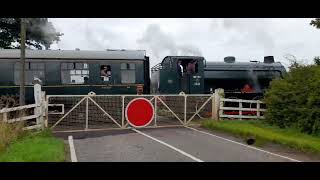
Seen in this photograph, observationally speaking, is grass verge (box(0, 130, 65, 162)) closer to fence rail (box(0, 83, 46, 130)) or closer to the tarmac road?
the tarmac road

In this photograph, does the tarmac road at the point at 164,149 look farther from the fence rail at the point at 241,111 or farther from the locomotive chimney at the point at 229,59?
the locomotive chimney at the point at 229,59

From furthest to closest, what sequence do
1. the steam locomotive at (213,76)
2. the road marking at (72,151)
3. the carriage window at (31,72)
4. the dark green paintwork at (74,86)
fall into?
the steam locomotive at (213,76) → the carriage window at (31,72) → the dark green paintwork at (74,86) → the road marking at (72,151)

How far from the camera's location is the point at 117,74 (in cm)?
2248

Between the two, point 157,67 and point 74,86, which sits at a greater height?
point 157,67

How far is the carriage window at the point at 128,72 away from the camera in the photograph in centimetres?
2256

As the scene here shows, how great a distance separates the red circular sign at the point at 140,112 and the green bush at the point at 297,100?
4.82 m

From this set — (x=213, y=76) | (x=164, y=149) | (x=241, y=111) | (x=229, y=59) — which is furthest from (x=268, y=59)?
(x=164, y=149)

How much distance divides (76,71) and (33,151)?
463 inches

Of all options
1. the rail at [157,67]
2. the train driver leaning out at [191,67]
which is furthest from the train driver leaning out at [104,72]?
the rail at [157,67]

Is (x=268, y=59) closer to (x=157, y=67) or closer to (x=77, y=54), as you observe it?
(x=157, y=67)

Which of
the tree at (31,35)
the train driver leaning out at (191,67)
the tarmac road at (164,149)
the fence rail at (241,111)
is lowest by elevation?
the tarmac road at (164,149)

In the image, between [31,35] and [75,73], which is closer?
[75,73]
